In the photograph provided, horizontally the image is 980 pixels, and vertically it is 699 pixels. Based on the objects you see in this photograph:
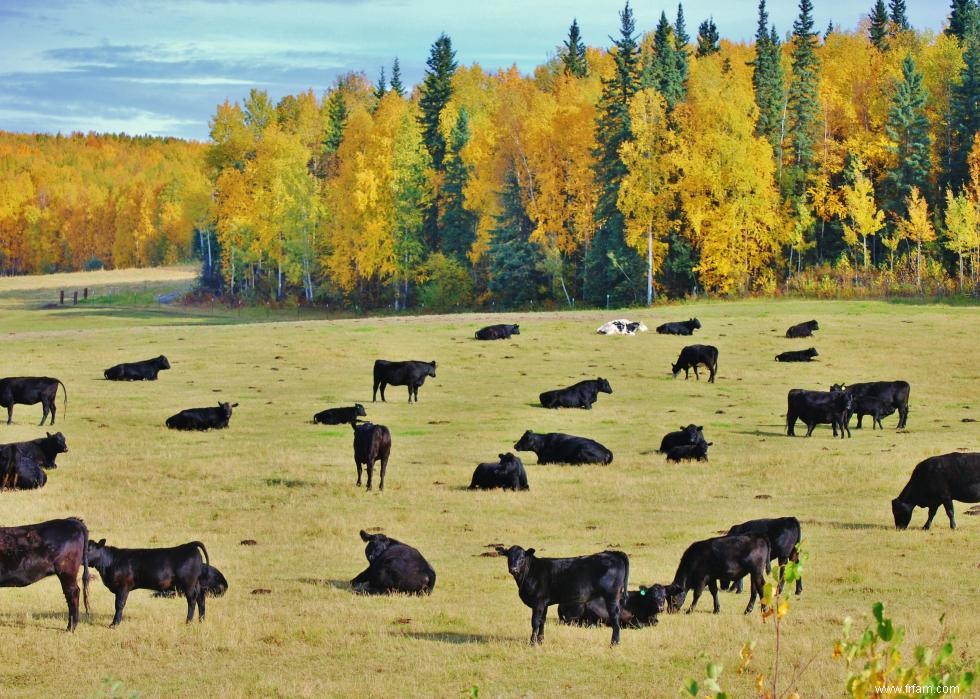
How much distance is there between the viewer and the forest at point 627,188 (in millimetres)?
75062

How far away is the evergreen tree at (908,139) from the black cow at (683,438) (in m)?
56.0

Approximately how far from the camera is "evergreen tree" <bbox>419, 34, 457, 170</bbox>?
9338 centimetres

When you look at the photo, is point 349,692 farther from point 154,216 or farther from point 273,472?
point 154,216

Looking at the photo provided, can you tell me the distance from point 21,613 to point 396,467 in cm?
1256

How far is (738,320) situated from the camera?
56562 mm

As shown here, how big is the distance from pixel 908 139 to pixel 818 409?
184 ft

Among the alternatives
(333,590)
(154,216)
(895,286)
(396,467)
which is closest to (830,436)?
(396,467)

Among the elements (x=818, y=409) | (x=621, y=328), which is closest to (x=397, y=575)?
(x=818, y=409)

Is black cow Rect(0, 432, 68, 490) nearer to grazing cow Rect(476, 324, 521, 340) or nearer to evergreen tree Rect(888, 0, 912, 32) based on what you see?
grazing cow Rect(476, 324, 521, 340)

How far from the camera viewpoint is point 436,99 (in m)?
94.8

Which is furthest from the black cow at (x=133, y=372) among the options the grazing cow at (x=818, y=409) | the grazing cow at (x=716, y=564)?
the grazing cow at (x=716, y=564)

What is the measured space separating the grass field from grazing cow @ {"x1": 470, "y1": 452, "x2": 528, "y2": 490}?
2.36 feet

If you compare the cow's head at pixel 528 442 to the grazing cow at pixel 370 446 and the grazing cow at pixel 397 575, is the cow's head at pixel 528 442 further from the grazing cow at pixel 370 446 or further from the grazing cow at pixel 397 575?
the grazing cow at pixel 397 575

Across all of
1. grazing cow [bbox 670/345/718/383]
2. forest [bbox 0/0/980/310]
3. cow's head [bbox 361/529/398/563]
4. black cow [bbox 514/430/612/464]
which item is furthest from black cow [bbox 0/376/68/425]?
forest [bbox 0/0/980/310]
